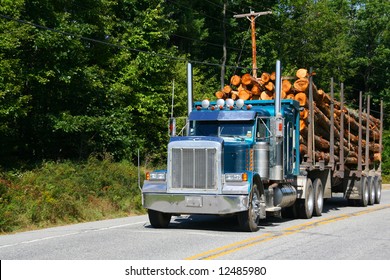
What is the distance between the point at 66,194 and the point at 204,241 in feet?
24.8

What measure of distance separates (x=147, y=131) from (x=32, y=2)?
1346cm

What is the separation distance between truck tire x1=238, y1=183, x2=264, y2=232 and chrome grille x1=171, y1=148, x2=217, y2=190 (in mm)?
885

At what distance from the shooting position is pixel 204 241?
12.9 m

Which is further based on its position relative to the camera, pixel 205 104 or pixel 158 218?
pixel 205 104

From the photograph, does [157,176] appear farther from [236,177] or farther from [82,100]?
[82,100]

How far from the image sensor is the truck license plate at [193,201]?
1426 cm

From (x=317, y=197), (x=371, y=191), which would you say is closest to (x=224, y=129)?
(x=317, y=197)

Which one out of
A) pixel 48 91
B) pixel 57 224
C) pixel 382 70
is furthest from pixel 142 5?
pixel 382 70

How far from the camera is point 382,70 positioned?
221 ft

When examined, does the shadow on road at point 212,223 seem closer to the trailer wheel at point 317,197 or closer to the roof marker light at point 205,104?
the trailer wheel at point 317,197

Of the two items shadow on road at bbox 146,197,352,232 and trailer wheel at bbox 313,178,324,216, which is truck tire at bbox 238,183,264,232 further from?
trailer wheel at bbox 313,178,324,216

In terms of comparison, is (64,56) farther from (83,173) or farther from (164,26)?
(164,26)

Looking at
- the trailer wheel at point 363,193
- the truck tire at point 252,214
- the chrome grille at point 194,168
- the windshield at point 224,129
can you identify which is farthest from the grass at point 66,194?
the trailer wheel at point 363,193

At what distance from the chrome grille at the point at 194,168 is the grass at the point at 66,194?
450 centimetres
